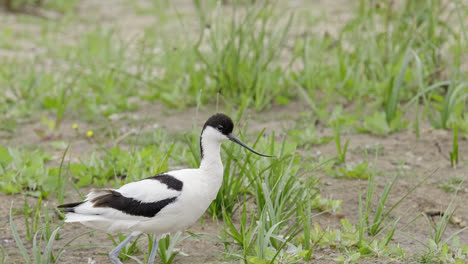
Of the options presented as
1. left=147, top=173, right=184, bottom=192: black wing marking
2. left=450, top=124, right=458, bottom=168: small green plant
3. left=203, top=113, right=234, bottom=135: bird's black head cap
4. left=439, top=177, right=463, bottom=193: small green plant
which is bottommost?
left=439, top=177, right=463, bottom=193: small green plant

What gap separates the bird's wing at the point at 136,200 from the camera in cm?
288

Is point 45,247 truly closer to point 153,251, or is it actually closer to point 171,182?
point 153,251

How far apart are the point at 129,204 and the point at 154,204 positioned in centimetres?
11

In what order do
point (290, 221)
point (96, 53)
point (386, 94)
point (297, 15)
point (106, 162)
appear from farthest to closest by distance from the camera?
point (297, 15)
point (96, 53)
point (386, 94)
point (106, 162)
point (290, 221)

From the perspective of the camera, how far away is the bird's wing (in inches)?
113

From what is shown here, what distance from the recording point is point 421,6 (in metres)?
5.82

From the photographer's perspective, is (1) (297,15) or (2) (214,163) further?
(1) (297,15)

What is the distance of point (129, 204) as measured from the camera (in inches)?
114

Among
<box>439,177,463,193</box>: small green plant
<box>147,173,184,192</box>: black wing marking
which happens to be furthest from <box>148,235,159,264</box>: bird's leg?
<box>439,177,463,193</box>: small green plant

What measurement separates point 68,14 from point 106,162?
5.59 metres

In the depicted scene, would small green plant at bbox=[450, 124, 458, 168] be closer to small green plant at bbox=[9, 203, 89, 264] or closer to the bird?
the bird

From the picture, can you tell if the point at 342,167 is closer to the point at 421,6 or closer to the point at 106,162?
the point at 106,162

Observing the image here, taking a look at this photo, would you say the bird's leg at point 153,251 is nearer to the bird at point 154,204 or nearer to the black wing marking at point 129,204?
the bird at point 154,204

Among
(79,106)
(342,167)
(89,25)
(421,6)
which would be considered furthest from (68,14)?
(342,167)
